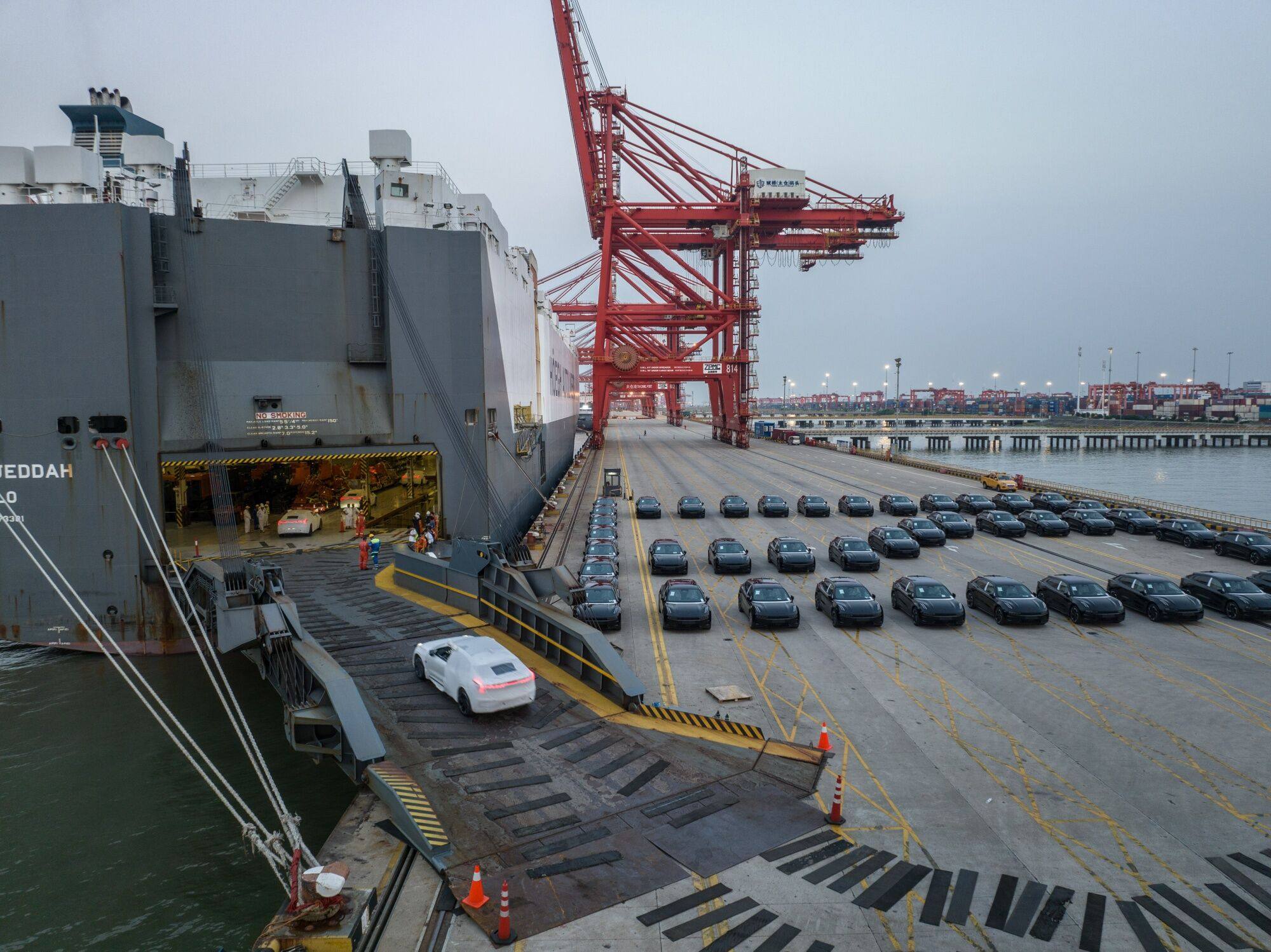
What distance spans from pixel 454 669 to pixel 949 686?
10587 millimetres

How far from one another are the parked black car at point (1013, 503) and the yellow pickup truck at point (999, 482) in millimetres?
5514

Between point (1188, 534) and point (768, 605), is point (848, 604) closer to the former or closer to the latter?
point (768, 605)

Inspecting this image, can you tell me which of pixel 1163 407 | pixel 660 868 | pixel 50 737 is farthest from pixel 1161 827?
pixel 1163 407

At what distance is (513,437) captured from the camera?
111ft

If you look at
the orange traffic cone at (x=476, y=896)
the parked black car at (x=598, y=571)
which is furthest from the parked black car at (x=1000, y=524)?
the orange traffic cone at (x=476, y=896)

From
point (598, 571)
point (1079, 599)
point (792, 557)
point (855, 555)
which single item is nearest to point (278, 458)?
point (598, 571)

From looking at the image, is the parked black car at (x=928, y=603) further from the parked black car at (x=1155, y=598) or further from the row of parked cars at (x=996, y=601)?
the parked black car at (x=1155, y=598)

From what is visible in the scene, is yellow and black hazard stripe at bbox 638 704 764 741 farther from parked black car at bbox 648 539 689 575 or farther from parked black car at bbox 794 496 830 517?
parked black car at bbox 794 496 830 517

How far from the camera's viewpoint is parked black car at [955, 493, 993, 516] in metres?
40.0

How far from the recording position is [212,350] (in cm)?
2425

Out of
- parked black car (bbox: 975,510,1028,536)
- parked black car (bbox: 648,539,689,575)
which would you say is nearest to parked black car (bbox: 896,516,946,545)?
parked black car (bbox: 975,510,1028,536)

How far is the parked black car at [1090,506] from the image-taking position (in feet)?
120

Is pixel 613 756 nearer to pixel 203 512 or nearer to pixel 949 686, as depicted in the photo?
pixel 949 686

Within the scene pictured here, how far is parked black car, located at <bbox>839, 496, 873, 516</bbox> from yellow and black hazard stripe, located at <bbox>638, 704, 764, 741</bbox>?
27.1 metres
